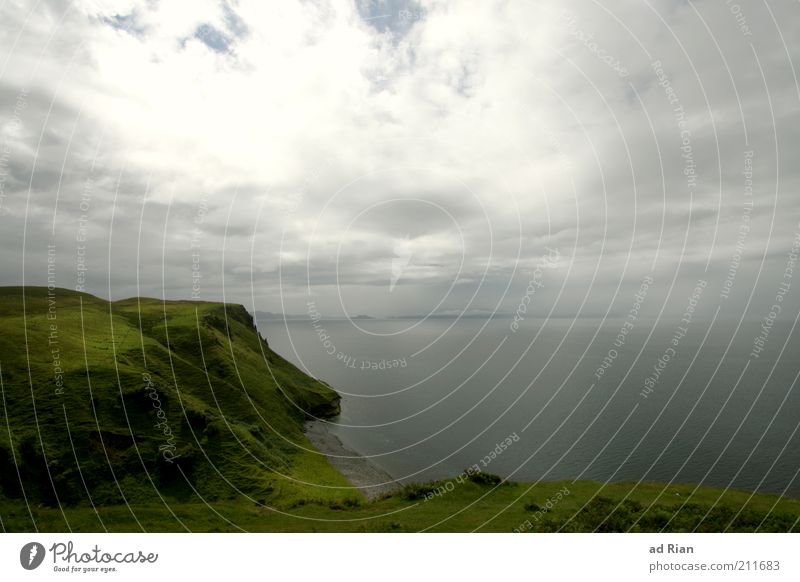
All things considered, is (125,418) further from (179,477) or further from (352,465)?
(352,465)

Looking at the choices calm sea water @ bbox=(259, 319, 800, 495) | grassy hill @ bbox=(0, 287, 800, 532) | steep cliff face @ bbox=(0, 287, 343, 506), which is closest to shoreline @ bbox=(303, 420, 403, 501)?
calm sea water @ bbox=(259, 319, 800, 495)

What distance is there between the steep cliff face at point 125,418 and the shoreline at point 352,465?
3.80 m

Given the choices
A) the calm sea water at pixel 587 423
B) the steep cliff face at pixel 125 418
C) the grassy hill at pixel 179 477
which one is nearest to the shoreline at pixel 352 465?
the calm sea water at pixel 587 423

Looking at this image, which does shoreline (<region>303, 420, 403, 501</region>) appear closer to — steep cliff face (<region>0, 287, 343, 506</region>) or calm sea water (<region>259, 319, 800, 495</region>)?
calm sea water (<region>259, 319, 800, 495</region>)

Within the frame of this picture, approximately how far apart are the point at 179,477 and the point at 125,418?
9.30m

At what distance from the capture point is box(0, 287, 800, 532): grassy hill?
31408 millimetres

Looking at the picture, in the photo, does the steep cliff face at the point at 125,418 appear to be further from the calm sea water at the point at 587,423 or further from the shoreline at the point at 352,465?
the calm sea water at the point at 587,423

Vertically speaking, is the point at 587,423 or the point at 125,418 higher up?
the point at 125,418

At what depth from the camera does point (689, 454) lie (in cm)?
6147

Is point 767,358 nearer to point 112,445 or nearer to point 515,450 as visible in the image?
point 515,450

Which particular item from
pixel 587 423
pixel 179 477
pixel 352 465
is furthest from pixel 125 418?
pixel 587 423

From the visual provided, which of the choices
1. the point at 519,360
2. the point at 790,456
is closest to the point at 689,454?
the point at 790,456

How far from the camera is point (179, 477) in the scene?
38.3m
